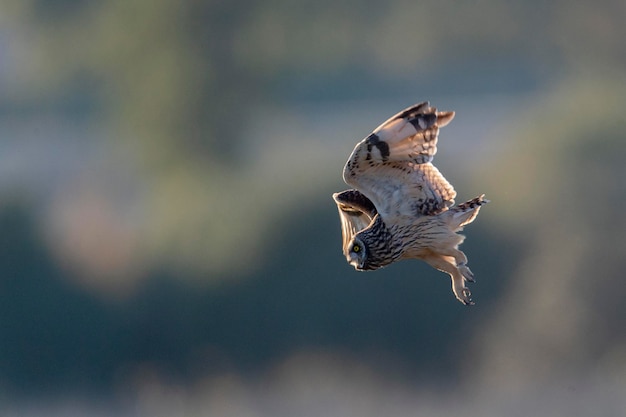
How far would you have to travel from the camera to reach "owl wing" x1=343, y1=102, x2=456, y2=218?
435 centimetres

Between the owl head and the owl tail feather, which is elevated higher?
the owl tail feather

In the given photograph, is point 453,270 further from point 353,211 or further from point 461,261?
point 353,211

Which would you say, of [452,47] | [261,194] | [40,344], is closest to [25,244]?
[40,344]

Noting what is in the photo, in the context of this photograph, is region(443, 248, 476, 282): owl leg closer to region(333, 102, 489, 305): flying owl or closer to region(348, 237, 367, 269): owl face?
region(333, 102, 489, 305): flying owl

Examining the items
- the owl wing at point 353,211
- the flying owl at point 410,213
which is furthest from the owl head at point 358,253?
the owl wing at point 353,211

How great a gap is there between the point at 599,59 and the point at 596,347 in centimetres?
607

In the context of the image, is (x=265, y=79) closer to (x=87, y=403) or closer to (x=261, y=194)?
(x=261, y=194)

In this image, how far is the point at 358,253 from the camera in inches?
180

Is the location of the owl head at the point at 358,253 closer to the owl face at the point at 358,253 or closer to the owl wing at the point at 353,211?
the owl face at the point at 358,253

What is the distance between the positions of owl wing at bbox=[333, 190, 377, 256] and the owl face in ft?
0.38

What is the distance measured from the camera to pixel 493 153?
12367 millimetres

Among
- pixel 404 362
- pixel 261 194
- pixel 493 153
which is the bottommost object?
pixel 404 362

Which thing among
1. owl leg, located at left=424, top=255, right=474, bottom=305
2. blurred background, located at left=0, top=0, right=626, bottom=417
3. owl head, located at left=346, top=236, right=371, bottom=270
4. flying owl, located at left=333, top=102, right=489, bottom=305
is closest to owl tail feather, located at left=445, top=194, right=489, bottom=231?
flying owl, located at left=333, top=102, right=489, bottom=305

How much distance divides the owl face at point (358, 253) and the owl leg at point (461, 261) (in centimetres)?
29
